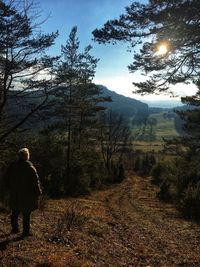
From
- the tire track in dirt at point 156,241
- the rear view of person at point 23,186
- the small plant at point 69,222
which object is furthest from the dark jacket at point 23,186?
the tire track in dirt at point 156,241

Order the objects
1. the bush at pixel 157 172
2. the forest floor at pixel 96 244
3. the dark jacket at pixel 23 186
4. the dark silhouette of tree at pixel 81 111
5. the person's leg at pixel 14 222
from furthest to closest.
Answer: the bush at pixel 157 172 → the dark silhouette of tree at pixel 81 111 → the person's leg at pixel 14 222 → the dark jacket at pixel 23 186 → the forest floor at pixel 96 244

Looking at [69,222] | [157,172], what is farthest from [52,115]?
[157,172]

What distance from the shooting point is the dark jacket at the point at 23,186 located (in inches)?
325

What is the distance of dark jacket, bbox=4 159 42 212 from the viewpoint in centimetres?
827

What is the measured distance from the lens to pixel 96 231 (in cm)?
1065

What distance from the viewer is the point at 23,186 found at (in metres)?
8.27

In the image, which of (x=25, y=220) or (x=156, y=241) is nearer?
(x=25, y=220)

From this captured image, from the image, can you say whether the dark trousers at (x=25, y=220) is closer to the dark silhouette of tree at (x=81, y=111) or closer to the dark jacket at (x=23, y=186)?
the dark jacket at (x=23, y=186)

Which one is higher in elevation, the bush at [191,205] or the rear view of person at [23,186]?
the rear view of person at [23,186]

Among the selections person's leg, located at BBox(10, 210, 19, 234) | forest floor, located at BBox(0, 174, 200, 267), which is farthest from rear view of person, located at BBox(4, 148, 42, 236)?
forest floor, located at BBox(0, 174, 200, 267)

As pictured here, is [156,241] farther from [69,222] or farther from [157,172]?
[157,172]

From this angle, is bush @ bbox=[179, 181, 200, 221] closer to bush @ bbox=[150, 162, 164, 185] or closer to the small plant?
the small plant

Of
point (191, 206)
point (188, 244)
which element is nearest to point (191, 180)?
point (191, 206)

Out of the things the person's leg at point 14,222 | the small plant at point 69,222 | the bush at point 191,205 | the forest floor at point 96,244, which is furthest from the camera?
the bush at point 191,205
